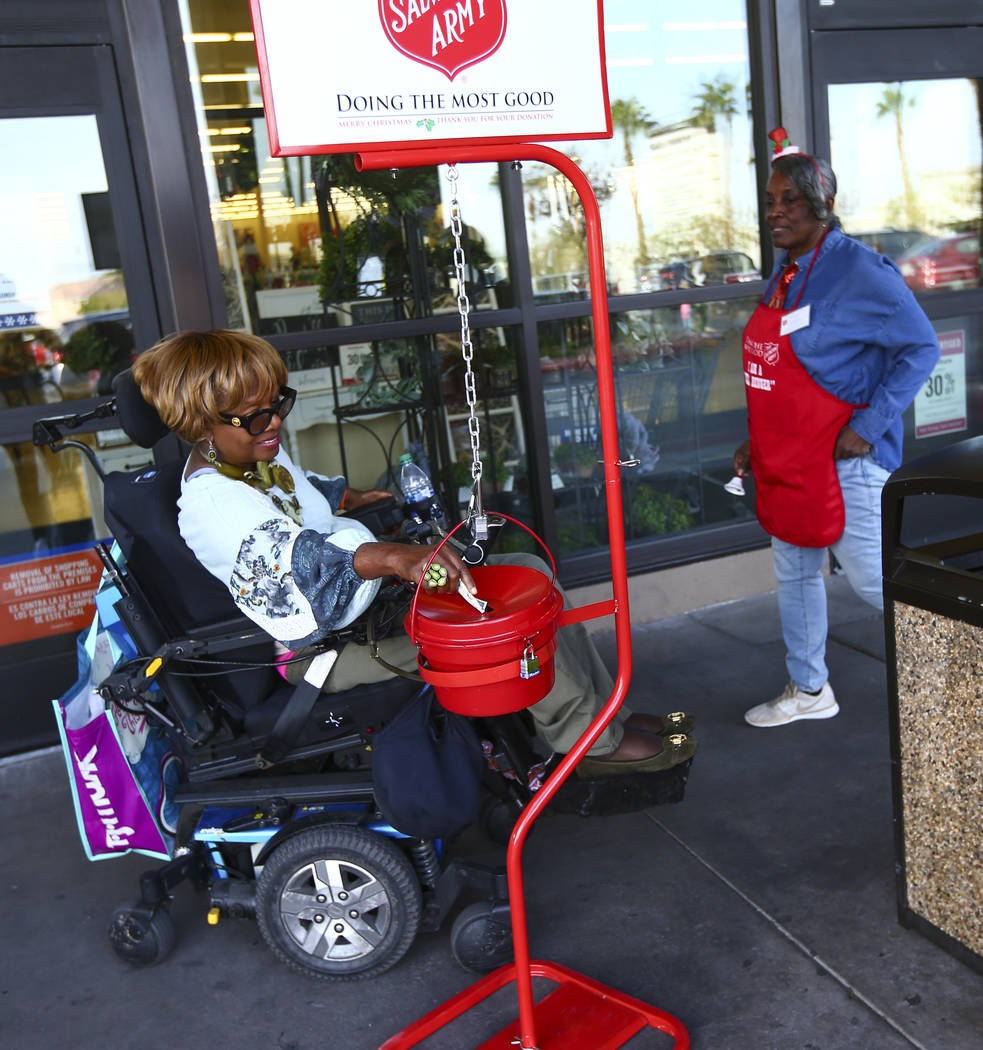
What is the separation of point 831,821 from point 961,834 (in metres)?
0.75

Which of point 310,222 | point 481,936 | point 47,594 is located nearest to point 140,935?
point 481,936

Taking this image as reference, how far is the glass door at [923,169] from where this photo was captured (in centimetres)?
469

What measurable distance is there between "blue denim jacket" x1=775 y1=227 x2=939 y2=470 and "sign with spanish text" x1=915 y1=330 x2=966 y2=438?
217 centimetres

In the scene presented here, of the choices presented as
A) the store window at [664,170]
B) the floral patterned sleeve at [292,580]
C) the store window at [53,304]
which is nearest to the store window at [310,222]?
the store window at [664,170]

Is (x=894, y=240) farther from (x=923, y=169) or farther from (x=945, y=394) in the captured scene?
(x=945, y=394)

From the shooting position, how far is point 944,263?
16.8 feet

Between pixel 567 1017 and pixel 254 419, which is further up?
pixel 254 419

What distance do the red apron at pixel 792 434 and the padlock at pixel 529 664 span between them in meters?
1.65

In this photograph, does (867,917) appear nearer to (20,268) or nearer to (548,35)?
(548,35)

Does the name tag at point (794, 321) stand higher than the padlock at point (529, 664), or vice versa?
the name tag at point (794, 321)

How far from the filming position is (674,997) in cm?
235

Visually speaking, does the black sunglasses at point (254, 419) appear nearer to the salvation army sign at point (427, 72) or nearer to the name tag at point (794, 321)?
the salvation army sign at point (427, 72)

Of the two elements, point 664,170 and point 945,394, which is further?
point 945,394

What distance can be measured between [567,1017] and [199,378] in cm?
168
